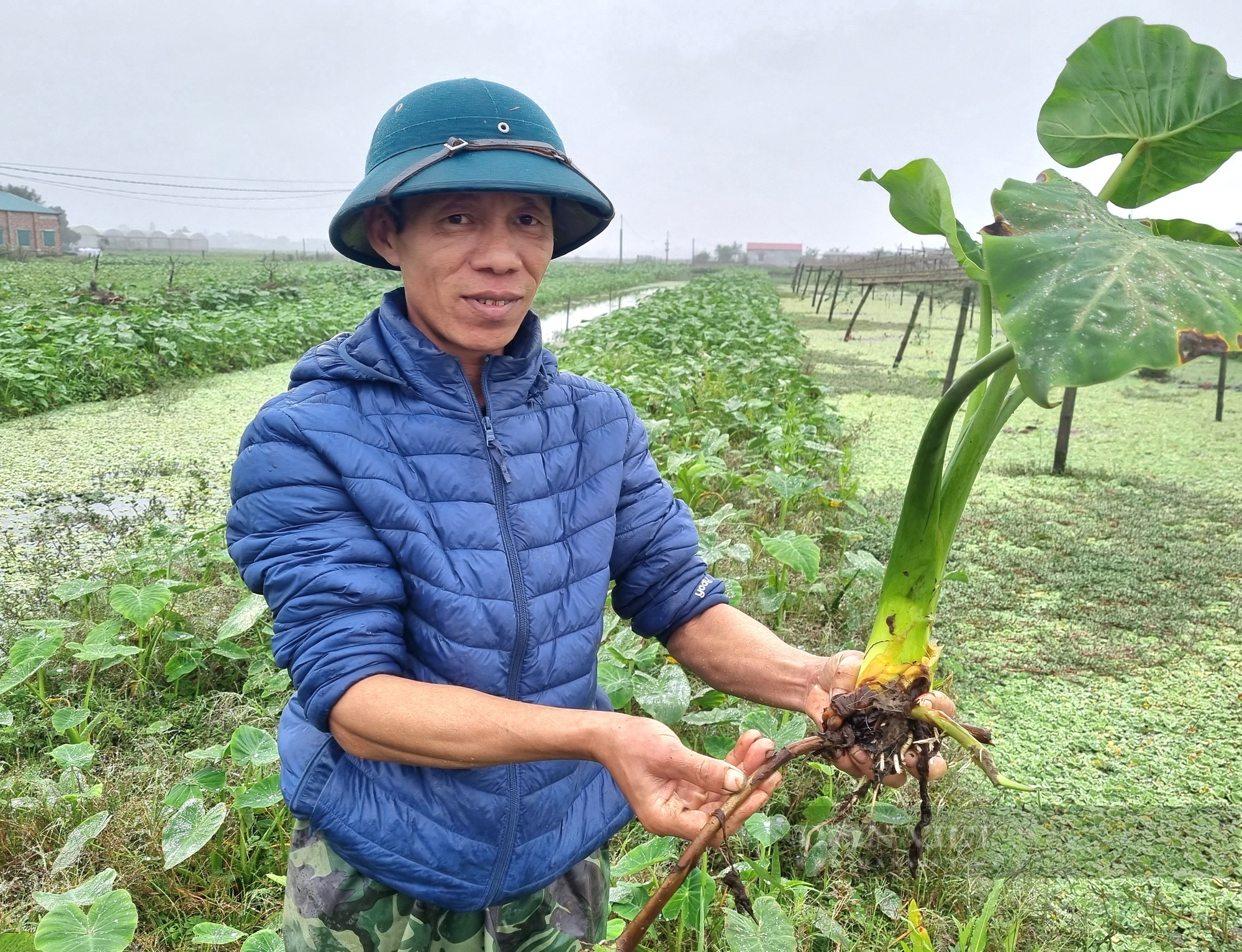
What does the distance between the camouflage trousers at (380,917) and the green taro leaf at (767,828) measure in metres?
0.65

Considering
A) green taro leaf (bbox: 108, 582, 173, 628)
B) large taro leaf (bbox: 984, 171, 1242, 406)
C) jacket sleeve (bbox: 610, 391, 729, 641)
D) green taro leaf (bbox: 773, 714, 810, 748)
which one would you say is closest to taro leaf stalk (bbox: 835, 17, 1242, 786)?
large taro leaf (bbox: 984, 171, 1242, 406)

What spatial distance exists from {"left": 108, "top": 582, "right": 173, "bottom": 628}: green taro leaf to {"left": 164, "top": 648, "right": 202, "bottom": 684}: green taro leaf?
140mm

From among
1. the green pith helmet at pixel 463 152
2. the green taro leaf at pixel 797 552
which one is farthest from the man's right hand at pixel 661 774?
the green taro leaf at pixel 797 552

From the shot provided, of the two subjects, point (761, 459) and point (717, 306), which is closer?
point (761, 459)

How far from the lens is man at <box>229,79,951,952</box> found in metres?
1.06

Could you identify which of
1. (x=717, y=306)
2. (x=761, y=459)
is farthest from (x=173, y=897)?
(x=717, y=306)

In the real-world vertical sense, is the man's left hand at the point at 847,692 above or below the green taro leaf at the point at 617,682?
above

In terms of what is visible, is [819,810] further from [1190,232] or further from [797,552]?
[1190,232]

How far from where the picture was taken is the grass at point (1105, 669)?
6.96ft

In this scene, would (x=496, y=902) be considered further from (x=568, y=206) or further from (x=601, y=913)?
(x=568, y=206)

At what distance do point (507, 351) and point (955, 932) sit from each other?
1.58 m

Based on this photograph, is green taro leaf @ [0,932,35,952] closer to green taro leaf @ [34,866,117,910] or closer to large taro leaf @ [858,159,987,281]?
green taro leaf @ [34,866,117,910]

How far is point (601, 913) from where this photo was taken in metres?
1.50

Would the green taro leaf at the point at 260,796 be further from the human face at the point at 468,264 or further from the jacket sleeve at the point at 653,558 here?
the human face at the point at 468,264
